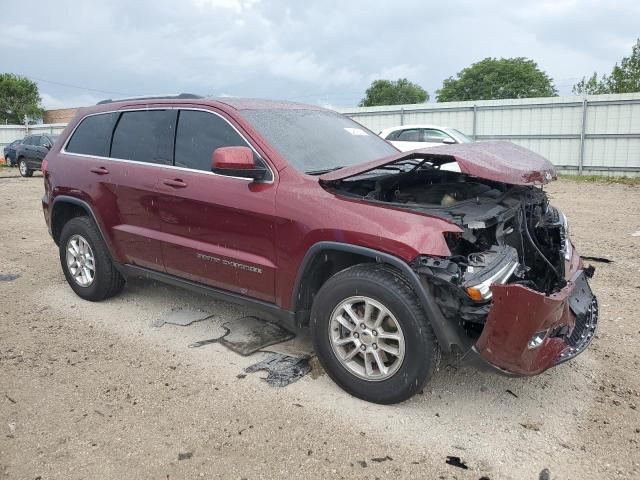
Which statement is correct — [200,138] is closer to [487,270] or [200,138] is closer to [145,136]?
[145,136]

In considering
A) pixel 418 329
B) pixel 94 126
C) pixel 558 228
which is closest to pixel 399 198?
pixel 418 329

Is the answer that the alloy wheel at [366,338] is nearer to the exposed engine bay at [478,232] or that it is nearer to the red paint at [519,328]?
the exposed engine bay at [478,232]

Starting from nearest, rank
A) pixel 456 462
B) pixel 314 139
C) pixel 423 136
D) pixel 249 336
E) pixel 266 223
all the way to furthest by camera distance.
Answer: pixel 456 462 < pixel 266 223 < pixel 314 139 < pixel 249 336 < pixel 423 136

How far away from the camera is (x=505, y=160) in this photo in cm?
331

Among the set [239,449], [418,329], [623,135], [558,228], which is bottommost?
[239,449]

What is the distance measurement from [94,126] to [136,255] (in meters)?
1.40

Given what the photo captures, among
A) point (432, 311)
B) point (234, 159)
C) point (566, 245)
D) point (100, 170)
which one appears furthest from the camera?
point (100, 170)

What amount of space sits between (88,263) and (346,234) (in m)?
2.94

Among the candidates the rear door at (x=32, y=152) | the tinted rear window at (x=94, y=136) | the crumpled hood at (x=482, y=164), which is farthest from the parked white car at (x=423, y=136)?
the rear door at (x=32, y=152)

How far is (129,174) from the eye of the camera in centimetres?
432

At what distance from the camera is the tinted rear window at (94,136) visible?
474 cm

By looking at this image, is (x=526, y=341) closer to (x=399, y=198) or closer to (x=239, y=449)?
(x=399, y=198)

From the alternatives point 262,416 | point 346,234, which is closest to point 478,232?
point 346,234

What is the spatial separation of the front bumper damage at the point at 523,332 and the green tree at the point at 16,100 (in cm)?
5698
